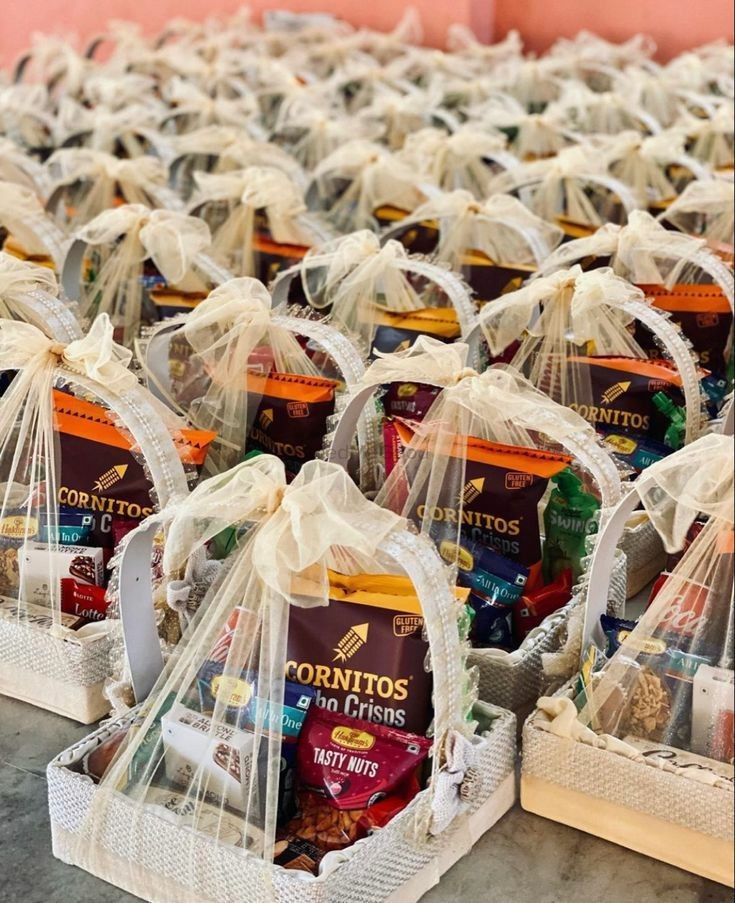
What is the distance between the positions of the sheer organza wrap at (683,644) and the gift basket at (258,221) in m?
1.63

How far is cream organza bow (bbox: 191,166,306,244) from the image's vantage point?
2916 millimetres

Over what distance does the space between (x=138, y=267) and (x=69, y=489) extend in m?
0.94

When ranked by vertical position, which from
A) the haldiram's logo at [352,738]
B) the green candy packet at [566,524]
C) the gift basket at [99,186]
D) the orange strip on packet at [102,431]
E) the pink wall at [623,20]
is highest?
the pink wall at [623,20]

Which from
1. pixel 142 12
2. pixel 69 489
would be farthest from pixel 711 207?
pixel 142 12

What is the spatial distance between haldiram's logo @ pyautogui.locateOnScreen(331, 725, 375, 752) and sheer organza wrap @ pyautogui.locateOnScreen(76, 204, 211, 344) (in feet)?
4.20

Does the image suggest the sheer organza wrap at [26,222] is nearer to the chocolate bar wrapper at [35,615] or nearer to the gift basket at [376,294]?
the gift basket at [376,294]

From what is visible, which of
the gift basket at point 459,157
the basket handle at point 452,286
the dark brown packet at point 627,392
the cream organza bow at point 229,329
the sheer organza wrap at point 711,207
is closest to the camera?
the cream organza bow at point 229,329

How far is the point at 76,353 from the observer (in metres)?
1.70

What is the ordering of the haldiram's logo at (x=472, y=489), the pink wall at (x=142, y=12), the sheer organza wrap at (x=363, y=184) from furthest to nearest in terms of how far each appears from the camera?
the pink wall at (x=142, y=12) → the sheer organza wrap at (x=363, y=184) → the haldiram's logo at (x=472, y=489)

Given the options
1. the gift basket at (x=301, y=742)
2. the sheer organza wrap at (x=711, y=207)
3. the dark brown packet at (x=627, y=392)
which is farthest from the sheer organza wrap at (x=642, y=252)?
the gift basket at (x=301, y=742)

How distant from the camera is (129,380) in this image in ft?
5.62

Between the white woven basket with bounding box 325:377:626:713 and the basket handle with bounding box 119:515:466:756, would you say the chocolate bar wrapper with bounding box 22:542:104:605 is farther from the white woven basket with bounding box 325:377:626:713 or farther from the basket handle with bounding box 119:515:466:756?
the white woven basket with bounding box 325:377:626:713

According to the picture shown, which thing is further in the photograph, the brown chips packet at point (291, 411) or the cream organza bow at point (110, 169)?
the cream organza bow at point (110, 169)

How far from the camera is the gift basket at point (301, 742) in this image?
134 cm
